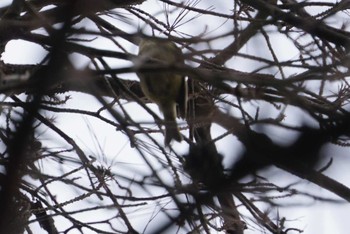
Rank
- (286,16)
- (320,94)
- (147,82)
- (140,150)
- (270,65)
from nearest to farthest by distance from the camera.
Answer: (270,65) < (140,150) < (286,16) < (320,94) < (147,82)

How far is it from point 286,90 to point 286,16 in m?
0.99

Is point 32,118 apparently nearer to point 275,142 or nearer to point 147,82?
point 275,142

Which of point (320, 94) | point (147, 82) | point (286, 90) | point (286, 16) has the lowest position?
point (286, 90)

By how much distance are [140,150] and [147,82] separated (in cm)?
151

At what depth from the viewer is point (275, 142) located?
3.30ft

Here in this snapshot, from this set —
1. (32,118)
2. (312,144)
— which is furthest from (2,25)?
(312,144)

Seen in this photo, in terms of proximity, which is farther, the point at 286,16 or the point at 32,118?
the point at 286,16

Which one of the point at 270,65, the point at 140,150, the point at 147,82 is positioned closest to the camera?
the point at 270,65

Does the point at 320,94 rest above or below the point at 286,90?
above

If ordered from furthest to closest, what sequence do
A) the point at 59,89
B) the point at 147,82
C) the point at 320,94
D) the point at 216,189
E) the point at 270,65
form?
the point at 59,89
the point at 147,82
the point at 320,94
the point at 270,65
the point at 216,189

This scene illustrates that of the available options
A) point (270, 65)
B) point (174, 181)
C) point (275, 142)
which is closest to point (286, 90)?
point (270, 65)

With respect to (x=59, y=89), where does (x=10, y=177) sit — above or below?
below

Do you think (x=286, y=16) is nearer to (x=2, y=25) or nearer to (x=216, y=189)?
(x=2, y=25)

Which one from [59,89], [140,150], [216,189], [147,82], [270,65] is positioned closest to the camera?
[216,189]
